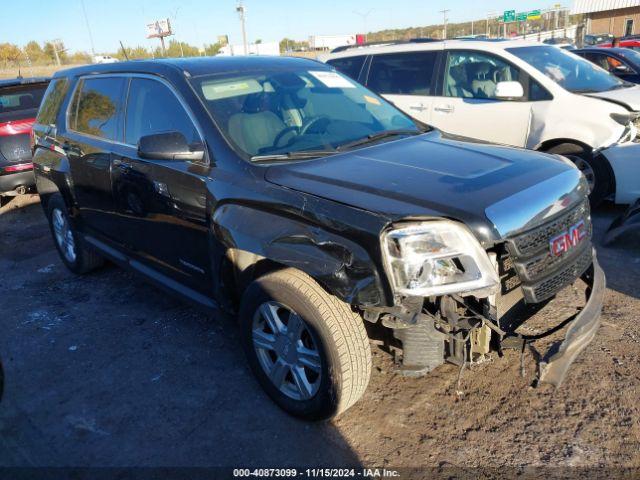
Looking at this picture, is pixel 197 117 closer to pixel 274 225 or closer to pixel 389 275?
pixel 274 225

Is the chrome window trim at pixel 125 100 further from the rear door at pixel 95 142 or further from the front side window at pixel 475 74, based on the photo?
the front side window at pixel 475 74

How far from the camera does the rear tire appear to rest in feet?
18.1

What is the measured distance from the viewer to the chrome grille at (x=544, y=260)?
235 cm

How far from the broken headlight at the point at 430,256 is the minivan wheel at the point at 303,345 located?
0.42 m

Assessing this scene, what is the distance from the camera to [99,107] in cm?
413

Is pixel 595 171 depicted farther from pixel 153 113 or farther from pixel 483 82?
pixel 153 113

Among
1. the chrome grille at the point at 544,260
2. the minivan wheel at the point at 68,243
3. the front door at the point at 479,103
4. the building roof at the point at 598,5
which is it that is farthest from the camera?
the building roof at the point at 598,5

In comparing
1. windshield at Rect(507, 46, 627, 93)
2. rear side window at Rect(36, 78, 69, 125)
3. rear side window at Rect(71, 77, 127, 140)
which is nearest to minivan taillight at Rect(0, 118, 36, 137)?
rear side window at Rect(36, 78, 69, 125)

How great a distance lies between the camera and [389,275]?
7.34 feet

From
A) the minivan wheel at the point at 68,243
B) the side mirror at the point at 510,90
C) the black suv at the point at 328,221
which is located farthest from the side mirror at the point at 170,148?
the side mirror at the point at 510,90

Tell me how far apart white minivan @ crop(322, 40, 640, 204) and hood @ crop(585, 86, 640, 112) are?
0.01 metres

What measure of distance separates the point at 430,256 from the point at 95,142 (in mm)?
2922

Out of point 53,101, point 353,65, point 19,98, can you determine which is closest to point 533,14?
point 353,65

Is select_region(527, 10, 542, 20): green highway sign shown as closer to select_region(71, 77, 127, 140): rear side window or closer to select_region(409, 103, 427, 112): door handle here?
select_region(409, 103, 427, 112): door handle
